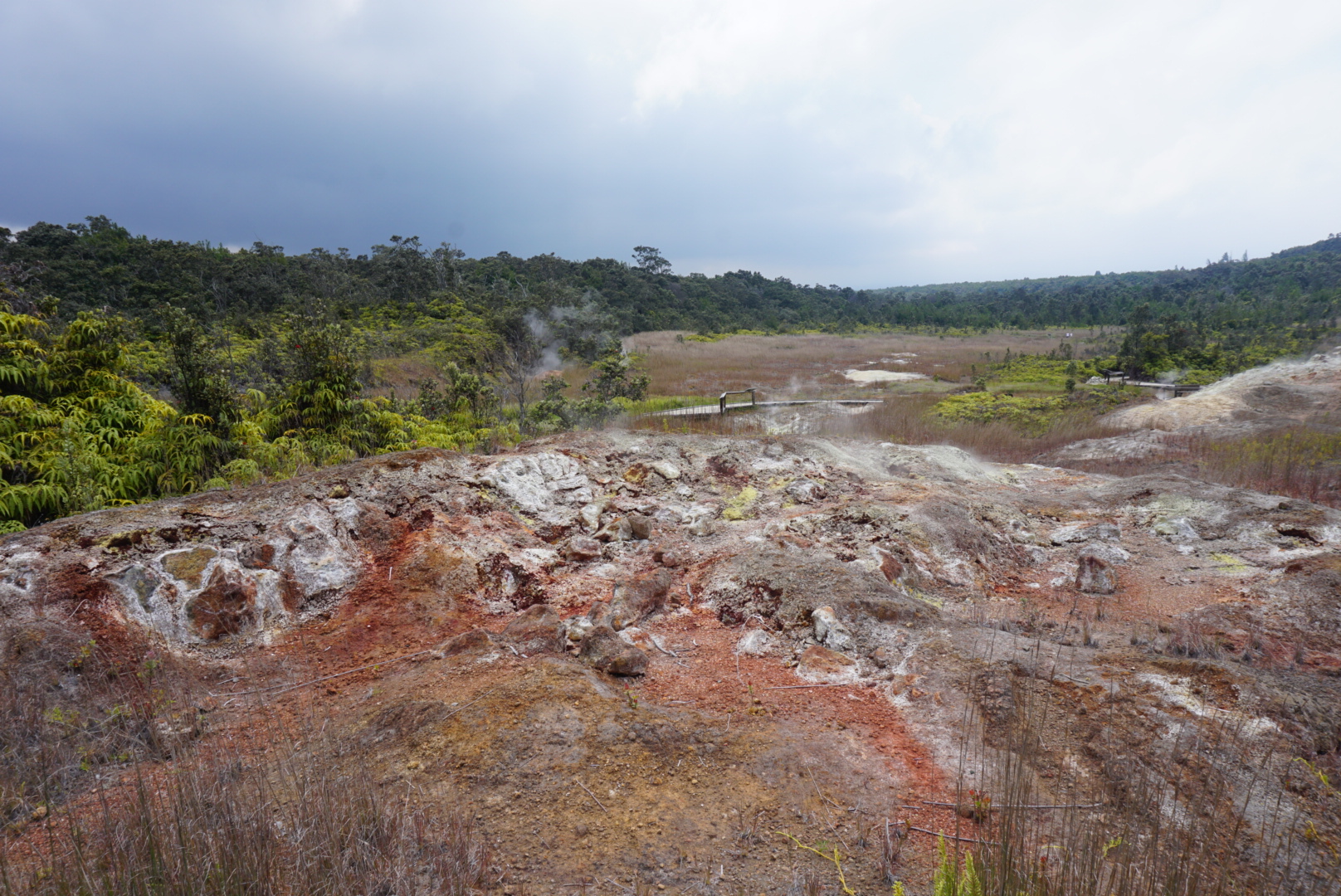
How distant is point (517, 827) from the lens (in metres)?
2.66

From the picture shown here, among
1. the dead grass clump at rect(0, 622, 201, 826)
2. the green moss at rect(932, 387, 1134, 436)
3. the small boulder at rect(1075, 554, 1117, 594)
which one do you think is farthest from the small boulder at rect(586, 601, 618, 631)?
the green moss at rect(932, 387, 1134, 436)

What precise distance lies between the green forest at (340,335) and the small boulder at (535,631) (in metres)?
3.75

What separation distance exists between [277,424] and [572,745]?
6.72 m

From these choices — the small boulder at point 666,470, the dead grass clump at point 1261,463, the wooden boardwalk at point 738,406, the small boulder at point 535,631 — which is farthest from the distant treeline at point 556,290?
the small boulder at point 535,631

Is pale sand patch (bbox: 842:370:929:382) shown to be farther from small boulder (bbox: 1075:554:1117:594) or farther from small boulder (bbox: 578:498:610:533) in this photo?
small boulder (bbox: 578:498:610:533)

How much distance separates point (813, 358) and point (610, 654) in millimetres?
33487

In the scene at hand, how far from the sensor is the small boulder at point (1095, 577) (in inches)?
260

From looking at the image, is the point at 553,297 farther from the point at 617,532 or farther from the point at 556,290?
the point at 617,532

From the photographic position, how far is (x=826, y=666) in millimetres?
4504

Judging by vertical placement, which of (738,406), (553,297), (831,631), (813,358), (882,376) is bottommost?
(831,631)

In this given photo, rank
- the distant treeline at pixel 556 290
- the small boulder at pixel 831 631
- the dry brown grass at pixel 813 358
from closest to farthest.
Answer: the small boulder at pixel 831 631 → the dry brown grass at pixel 813 358 → the distant treeline at pixel 556 290

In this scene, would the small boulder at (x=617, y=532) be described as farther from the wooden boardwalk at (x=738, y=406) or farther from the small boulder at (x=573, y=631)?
the wooden boardwalk at (x=738, y=406)

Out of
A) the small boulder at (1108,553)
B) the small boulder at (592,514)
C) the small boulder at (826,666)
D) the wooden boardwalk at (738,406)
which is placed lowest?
the small boulder at (1108,553)

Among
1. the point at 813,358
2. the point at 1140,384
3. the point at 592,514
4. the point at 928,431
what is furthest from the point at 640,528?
the point at 813,358
